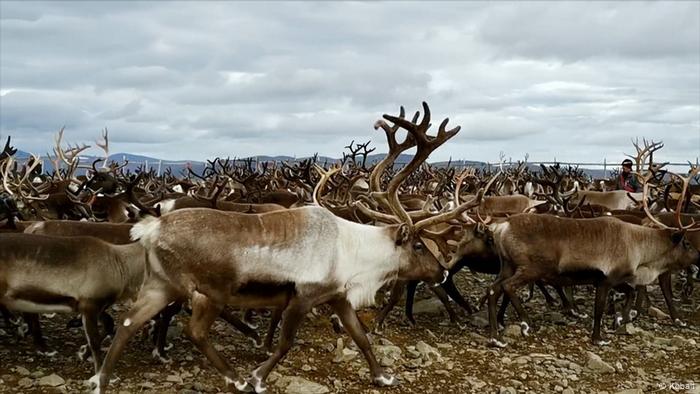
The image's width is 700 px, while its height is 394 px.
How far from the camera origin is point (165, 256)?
14.5 ft

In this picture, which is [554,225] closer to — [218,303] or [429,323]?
[429,323]

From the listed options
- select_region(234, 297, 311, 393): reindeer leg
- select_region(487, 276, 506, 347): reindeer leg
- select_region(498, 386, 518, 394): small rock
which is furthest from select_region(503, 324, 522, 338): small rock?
select_region(234, 297, 311, 393): reindeer leg

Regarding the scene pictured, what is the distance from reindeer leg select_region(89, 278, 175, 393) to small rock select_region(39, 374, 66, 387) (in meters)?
0.39

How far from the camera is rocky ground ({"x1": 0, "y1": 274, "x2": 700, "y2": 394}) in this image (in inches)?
193

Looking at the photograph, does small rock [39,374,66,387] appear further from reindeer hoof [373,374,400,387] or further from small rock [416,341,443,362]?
small rock [416,341,443,362]

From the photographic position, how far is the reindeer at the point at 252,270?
4.43 m

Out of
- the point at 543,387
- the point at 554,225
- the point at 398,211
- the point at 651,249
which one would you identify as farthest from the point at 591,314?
the point at 398,211

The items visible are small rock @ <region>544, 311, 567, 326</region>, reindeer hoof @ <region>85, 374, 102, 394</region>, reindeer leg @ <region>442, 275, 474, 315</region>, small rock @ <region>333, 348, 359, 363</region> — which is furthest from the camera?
reindeer leg @ <region>442, 275, 474, 315</region>

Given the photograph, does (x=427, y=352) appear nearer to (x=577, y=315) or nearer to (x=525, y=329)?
(x=525, y=329)

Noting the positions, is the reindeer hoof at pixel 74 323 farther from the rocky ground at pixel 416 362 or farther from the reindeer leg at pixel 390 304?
the reindeer leg at pixel 390 304

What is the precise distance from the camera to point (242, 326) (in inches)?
223

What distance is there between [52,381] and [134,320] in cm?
85

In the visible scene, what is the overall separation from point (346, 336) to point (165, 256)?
2208 mm

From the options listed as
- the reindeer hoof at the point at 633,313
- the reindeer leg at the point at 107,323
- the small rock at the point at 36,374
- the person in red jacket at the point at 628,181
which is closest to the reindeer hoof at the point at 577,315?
the reindeer hoof at the point at 633,313
